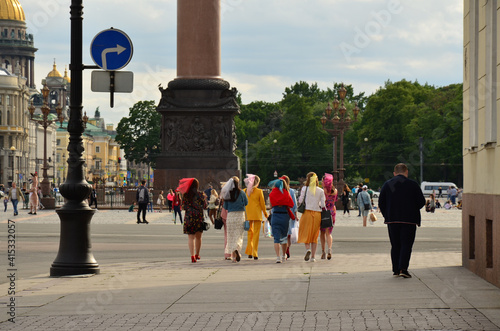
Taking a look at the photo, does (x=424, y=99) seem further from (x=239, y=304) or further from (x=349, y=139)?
(x=239, y=304)

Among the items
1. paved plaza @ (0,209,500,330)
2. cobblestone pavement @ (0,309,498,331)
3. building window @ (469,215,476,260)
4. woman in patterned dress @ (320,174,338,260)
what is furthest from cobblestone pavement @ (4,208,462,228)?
cobblestone pavement @ (0,309,498,331)

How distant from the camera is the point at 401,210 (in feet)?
51.1

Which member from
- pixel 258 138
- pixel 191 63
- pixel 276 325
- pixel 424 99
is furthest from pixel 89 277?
pixel 258 138

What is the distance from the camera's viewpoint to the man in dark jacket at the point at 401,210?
15461 mm

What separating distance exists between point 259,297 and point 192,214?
6988 mm

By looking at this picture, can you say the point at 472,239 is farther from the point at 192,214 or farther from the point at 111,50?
the point at 111,50

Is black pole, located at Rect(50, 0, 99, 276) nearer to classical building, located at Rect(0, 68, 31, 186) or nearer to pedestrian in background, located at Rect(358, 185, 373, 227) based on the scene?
pedestrian in background, located at Rect(358, 185, 373, 227)

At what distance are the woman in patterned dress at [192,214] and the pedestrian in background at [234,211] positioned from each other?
503 millimetres

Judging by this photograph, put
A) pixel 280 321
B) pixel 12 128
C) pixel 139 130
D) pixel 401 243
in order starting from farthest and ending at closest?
1. pixel 12 128
2. pixel 139 130
3. pixel 401 243
4. pixel 280 321

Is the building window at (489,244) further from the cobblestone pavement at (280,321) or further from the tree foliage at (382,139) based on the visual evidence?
the tree foliage at (382,139)

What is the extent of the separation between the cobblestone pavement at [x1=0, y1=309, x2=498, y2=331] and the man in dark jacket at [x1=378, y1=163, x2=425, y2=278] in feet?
14.5

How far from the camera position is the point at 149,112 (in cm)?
11475

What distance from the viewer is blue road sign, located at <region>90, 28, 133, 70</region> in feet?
51.5

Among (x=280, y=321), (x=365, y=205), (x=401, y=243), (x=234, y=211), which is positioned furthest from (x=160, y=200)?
(x=280, y=321)
